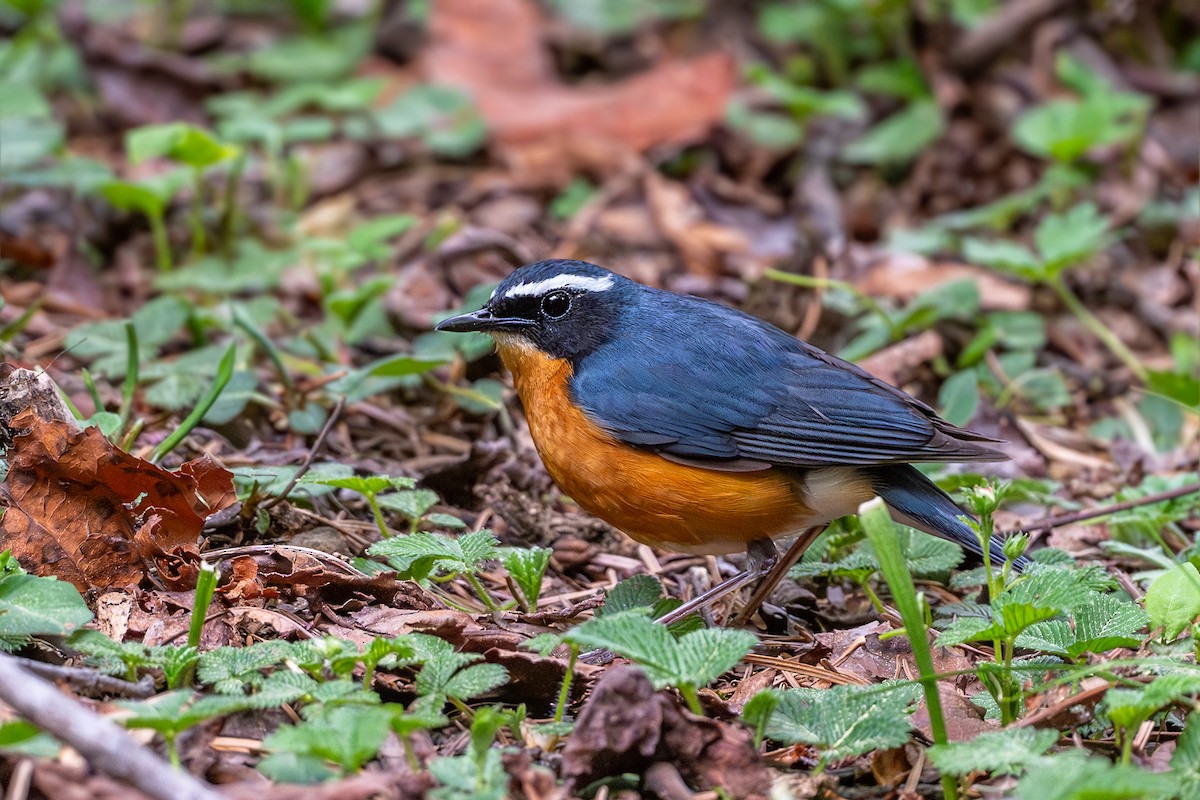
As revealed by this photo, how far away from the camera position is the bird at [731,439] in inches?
188

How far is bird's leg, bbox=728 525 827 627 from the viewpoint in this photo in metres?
4.86

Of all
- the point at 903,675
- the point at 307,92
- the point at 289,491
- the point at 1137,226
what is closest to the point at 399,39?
the point at 307,92

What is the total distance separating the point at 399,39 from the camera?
33.6 feet

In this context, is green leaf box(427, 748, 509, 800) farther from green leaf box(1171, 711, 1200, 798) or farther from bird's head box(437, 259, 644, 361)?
bird's head box(437, 259, 644, 361)

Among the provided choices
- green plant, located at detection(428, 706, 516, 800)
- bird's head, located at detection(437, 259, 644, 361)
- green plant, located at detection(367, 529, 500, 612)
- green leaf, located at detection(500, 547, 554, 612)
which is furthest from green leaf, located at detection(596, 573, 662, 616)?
green plant, located at detection(428, 706, 516, 800)

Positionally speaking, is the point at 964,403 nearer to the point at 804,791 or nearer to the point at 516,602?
the point at 516,602

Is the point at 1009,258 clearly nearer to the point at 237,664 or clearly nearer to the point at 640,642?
the point at 640,642

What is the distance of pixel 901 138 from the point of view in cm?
908

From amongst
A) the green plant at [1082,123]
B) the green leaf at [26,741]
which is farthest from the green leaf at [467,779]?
the green plant at [1082,123]

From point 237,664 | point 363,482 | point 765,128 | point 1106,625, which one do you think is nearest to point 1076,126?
point 765,128

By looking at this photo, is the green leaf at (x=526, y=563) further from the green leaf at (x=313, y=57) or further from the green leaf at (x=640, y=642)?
the green leaf at (x=313, y=57)

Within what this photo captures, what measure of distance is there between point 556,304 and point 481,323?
0.32 m

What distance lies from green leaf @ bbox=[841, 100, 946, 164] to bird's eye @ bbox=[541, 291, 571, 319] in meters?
4.39

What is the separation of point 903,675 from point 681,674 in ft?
4.10
